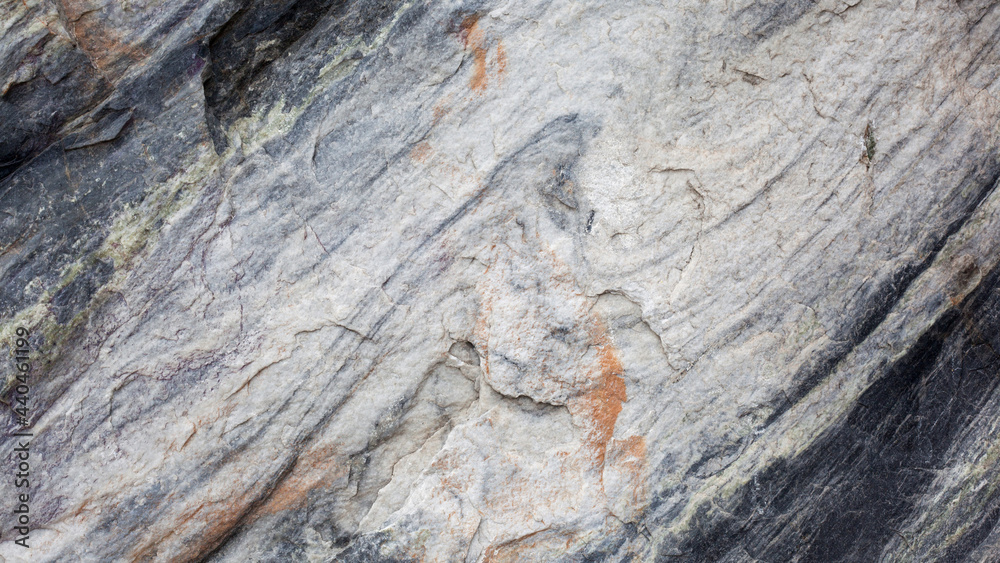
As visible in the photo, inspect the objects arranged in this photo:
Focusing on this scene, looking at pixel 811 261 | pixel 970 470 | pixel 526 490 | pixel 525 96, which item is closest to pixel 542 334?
pixel 526 490

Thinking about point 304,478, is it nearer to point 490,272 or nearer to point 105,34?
point 490,272

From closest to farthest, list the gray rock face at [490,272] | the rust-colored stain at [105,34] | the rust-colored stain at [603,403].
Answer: the rust-colored stain at [105,34]
the gray rock face at [490,272]
the rust-colored stain at [603,403]

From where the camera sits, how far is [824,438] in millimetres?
2865

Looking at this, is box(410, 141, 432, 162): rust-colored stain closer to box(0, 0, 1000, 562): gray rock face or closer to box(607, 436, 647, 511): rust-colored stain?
box(0, 0, 1000, 562): gray rock face

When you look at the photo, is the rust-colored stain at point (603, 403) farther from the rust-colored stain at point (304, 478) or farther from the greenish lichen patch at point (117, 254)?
the greenish lichen patch at point (117, 254)

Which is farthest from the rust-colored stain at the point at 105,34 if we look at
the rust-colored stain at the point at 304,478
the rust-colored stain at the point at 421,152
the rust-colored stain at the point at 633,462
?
the rust-colored stain at the point at 633,462

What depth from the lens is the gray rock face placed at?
2.59 meters

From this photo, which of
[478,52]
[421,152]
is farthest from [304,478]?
[478,52]

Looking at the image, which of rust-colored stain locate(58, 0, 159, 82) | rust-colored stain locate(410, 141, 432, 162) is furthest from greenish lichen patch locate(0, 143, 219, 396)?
rust-colored stain locate(410, 141, 432, 162)

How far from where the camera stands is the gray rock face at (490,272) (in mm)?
2594

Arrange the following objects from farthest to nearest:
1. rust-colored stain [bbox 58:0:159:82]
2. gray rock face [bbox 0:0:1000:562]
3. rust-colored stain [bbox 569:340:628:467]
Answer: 1. rust-colored stain [bbox 569:340:628:467]
2. gray rock face [bbox 0:0:1000:562]
3. rust-colored stain [bbox 58:0:159:82]

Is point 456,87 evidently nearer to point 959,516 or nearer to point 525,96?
point 525,96

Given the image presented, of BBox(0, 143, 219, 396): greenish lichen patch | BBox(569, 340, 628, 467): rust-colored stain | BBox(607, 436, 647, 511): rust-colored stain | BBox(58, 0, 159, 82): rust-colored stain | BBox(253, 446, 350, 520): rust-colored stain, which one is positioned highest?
BBox(58, 0, 159, 82): rust-colored stain

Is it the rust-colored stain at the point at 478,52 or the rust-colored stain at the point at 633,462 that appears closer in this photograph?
the rust-colored stain at the point at 478,52
